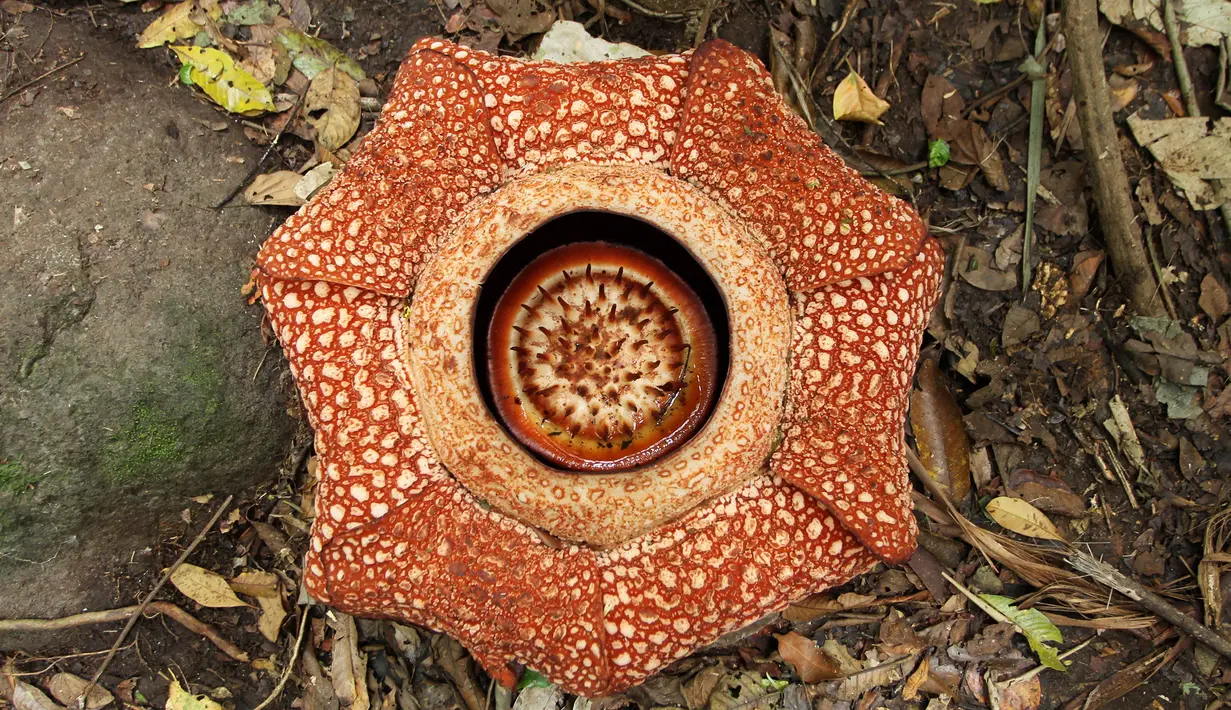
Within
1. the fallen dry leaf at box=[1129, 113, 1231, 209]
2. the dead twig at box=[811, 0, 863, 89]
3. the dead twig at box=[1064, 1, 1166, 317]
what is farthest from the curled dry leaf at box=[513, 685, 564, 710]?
A: the fallen dry leaf at box=[1129, 113, 1231, 209]

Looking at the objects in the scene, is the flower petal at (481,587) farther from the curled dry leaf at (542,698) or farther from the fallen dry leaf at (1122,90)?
the fallen dry leaf at (1122,90)

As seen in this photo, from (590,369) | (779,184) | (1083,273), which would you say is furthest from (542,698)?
(1083,273)

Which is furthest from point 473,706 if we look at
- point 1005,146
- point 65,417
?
point 1005,146

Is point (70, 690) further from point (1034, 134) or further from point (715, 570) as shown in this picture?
point (1034, 134)

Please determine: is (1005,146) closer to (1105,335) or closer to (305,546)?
(1105,335)

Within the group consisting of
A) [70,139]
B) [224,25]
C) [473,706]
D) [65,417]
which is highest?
[224,25]

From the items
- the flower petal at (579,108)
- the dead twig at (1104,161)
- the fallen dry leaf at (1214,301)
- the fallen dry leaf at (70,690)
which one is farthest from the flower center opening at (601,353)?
the fallen dry leaf at (1214,301)
